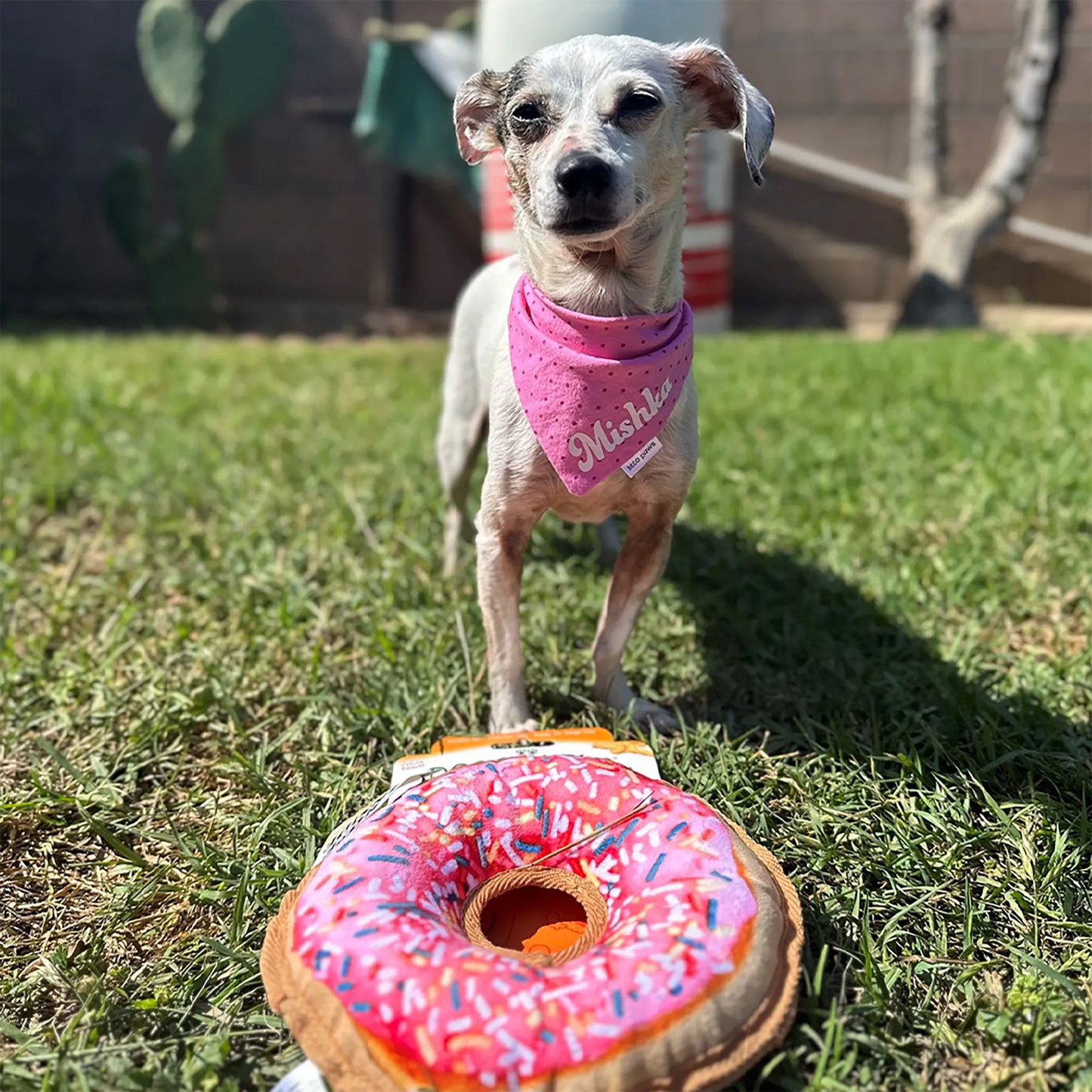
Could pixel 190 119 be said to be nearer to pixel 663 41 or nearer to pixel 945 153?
pixel 663 41

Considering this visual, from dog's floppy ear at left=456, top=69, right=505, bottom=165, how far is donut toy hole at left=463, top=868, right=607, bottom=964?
1.45 m

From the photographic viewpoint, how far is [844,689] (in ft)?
7.20

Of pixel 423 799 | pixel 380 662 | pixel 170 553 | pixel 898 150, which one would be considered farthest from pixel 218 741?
pixel 898 150

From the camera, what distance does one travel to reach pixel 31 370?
5047 millimetres

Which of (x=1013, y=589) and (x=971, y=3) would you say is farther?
(x=971, y=3)

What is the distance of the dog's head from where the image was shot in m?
1.71

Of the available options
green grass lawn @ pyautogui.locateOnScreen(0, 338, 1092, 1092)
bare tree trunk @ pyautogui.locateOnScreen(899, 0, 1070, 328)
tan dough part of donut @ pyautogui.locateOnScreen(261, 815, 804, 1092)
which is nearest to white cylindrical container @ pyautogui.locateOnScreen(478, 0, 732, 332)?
bare tree trunk @ pyautogui.locateOnScreen(899, 0, 1070, 328)

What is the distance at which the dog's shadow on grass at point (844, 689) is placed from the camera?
1936mm

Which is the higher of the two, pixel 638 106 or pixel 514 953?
pixel 638 106

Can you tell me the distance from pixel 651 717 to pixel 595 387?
72cm

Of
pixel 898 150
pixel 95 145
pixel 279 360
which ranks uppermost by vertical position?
pixel 898 150

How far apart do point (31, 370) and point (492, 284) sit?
3.50 metres

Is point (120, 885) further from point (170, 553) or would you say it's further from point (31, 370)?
point (31, 370)

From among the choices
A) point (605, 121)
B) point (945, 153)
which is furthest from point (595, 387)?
point (945, 153)
